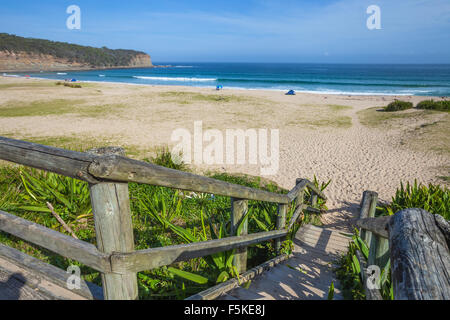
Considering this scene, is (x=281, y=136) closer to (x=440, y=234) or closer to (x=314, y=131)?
(x=314, y=131)

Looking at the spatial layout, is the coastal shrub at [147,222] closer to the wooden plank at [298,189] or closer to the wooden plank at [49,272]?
the wooden plank at [298,189]

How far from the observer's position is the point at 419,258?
1062mm

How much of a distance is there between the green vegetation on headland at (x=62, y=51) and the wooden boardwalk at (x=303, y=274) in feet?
355

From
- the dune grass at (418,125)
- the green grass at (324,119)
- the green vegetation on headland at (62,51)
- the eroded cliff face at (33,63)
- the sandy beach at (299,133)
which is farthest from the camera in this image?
the green vegetation on headland at (62,51)

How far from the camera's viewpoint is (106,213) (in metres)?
1.22

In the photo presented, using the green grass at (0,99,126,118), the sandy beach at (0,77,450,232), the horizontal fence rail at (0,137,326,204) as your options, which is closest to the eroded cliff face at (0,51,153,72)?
the green grass at (0,99,126,118)

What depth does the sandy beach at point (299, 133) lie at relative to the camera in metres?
8.38

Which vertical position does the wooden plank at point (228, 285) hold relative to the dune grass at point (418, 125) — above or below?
below

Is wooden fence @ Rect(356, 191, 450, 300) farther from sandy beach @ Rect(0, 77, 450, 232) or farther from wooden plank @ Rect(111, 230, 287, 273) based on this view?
sandy beach @ Rect(0, 77, 450, 232)

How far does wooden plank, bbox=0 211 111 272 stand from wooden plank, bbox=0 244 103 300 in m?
0.36

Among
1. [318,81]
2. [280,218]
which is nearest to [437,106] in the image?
[280,218]

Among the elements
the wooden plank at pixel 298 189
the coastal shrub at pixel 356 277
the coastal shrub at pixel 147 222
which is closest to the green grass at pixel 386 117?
the wooden plank at pixel 298 189

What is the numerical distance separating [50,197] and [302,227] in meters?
4.21

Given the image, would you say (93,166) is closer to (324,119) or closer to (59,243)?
(59,243)
